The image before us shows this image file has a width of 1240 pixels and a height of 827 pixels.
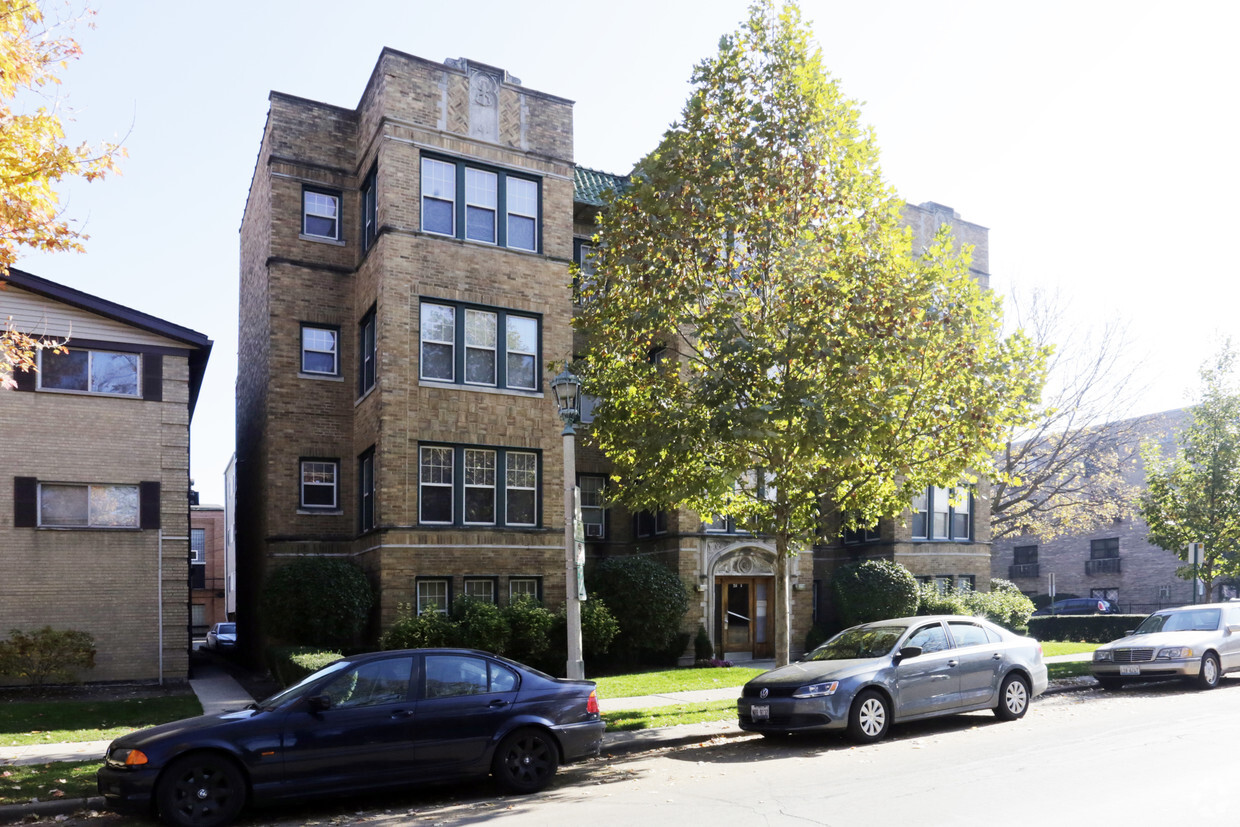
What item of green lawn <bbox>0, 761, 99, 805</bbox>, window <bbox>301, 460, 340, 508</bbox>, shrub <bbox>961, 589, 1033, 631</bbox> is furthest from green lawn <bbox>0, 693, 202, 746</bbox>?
shrub <bbox>961, 589, 1033, 631</bbox>

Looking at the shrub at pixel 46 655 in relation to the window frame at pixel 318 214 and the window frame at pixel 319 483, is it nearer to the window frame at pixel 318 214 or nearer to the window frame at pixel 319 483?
the window frame at pixel 319 483

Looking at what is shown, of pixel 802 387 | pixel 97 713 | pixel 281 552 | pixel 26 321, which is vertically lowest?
pixel 97 713

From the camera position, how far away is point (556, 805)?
916 cm

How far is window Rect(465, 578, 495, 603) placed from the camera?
2109 cm

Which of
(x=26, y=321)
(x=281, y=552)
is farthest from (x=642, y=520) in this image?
(x=26, y=321)

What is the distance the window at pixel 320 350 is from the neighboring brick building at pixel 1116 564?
34.0 meters

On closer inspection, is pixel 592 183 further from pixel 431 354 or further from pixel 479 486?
pixel 479 486

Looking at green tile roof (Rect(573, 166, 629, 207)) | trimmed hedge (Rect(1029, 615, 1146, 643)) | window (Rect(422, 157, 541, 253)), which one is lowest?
trimmed hedge (Rect(1029, 615, 1146, 643))

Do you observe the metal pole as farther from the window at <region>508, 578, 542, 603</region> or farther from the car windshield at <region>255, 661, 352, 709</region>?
the window at <region>508, 578, 542, 603</region>

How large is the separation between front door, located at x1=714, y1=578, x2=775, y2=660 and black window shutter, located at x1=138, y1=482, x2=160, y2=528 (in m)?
12.2

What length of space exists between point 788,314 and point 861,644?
14.5 feet

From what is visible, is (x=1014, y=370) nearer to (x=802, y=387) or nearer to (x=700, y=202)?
(x=802, y=387)

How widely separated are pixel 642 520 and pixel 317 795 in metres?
16.3

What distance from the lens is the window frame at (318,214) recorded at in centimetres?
2320
